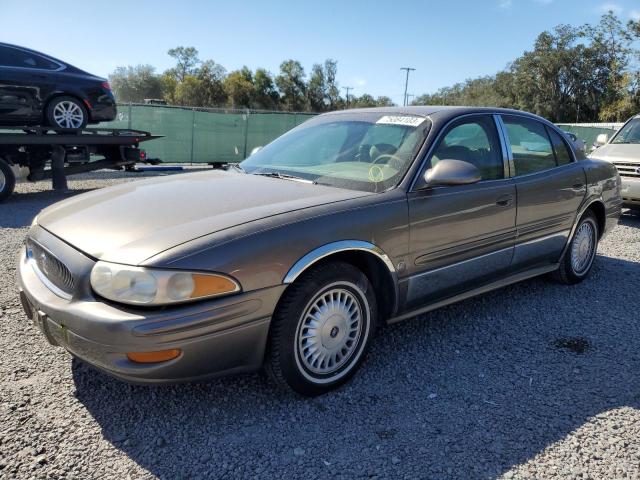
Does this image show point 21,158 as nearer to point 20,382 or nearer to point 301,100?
point 20,382

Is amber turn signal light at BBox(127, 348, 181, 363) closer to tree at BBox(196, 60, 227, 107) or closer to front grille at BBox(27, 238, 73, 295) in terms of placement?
front grille at BBox(27, 238, 73, 295)

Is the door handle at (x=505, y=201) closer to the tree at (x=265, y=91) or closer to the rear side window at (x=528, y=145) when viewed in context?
the rear side window at (x=528, y=145)

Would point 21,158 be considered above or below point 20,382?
above

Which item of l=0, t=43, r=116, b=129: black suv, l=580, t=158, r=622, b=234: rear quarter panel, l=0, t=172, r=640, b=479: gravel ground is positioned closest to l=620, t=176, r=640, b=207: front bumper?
l=580, t=158, r=622, b=234: rear quarter panel

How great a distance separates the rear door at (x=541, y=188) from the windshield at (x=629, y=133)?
17.7 feet

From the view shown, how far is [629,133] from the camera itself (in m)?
8.93

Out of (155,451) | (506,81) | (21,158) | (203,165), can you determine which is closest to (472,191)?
(155,451)

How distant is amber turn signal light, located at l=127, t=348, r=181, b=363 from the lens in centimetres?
217

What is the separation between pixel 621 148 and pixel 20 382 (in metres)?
9.20

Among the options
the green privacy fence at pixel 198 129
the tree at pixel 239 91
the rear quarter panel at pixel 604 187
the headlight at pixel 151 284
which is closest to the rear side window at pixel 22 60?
the green privacy fence at pixel 198 129

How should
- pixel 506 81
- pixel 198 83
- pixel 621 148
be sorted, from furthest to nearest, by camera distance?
pixel 198 83, pixel 506 81, pixel 621 148

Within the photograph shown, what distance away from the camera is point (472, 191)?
3.37 meters

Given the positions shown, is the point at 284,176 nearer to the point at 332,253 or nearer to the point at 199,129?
the point at 332,253

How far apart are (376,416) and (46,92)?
27.6 feet
